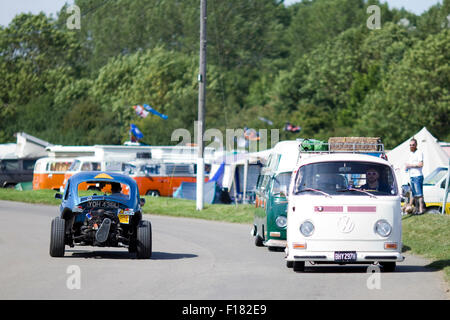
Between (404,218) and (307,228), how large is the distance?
31.3 feet

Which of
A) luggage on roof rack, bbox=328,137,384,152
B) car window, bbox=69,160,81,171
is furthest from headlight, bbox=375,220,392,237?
car window, bbox=69,160,81,171

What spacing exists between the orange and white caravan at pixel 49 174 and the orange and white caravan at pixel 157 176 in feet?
15.8

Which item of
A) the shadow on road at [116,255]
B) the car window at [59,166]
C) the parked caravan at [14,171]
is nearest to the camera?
the shadow on road at [116,255]

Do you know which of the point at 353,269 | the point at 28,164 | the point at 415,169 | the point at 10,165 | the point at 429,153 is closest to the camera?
the point at 353,269

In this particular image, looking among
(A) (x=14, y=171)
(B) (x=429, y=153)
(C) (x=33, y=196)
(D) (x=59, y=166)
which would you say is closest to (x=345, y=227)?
(B) (x=429, y=153)

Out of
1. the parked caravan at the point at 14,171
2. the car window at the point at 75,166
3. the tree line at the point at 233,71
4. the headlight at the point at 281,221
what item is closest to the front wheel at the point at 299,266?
the headlight at the point at 281,221

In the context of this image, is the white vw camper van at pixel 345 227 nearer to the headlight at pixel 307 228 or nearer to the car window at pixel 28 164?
the headlight at pixel 307 228

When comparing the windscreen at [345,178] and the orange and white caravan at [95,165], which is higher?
the orange and white caravan at [95,165]

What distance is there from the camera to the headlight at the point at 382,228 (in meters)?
14.8

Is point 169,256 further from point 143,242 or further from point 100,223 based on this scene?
point 100,223

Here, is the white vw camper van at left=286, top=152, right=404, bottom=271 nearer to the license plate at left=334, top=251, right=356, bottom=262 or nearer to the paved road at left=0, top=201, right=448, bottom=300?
the license plate at left=334, top=251, right=356, bottom=262

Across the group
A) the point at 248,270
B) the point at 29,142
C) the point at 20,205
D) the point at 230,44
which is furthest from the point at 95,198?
the point at 230,44

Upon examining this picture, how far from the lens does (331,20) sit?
356ft

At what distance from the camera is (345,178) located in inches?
609
